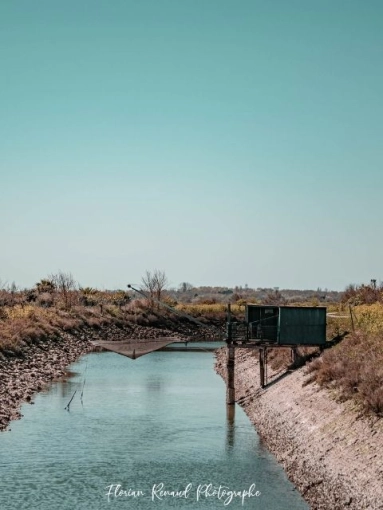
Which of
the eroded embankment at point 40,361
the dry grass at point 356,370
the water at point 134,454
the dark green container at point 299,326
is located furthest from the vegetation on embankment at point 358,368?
the eroded embankment at point 40,361

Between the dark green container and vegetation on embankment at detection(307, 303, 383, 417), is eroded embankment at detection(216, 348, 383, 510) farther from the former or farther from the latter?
the dark green container

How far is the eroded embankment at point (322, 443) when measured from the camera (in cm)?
1869

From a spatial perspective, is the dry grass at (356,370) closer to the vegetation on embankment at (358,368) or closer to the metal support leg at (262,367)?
the vegetation on embankment at (358,368)

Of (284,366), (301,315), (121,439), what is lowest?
(121,439)

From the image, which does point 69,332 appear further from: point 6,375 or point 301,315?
point 301,315

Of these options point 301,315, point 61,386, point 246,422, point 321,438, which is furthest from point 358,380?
point 61,386

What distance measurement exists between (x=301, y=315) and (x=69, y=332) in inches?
1565

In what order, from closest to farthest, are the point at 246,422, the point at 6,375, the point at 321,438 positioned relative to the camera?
the point at 321,438, the point at 246,422, the point at 6,375

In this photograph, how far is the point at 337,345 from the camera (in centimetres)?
3372

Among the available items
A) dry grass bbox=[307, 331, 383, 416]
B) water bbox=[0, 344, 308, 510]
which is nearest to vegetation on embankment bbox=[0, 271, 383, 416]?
dry grass bbox=[307, 331, 383, 416]

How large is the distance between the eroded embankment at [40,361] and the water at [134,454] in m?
1.01

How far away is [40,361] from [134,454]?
85.1 ft

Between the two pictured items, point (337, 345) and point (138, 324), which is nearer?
point (337, 345)

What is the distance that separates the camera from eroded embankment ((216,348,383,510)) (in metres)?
18.7
